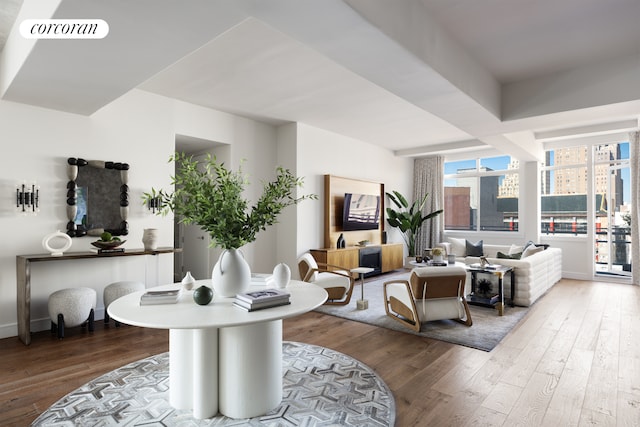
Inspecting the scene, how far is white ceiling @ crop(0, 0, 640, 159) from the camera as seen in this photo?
6.99ft

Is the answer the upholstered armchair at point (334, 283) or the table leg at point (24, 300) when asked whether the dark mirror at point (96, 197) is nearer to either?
the table leg at point (24, 300)

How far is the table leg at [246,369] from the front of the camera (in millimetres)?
2109

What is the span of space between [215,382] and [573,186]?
26.5 feet

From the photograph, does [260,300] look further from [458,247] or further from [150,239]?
[458,247]

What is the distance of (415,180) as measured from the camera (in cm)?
926

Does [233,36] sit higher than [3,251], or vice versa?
[233,36]

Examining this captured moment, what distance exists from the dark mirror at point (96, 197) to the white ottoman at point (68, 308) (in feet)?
2.42

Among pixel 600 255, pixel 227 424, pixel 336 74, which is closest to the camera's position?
pixel 227 424

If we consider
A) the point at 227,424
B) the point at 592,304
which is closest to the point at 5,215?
the point at 227,424

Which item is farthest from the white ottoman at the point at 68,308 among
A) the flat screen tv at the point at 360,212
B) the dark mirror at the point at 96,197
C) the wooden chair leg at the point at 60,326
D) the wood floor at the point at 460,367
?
the flat screen tv at the point at 360,212

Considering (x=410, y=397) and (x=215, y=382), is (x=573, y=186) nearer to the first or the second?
(x=410, y=397)

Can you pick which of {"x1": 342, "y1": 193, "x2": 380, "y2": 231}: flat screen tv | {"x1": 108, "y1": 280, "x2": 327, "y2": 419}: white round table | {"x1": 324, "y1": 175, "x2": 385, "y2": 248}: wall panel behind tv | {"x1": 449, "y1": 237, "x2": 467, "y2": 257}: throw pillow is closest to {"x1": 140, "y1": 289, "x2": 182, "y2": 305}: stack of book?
{"x1": 108, "y1": 280, "x2": 327, "y2": 419}: white round table

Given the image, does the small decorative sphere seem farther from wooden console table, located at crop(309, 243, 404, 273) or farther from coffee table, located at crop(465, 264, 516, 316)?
wooden console table, located at crop(309, 243, 404, 273)

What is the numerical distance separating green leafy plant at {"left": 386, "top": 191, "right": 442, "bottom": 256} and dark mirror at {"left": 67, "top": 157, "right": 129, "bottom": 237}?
5.44m
